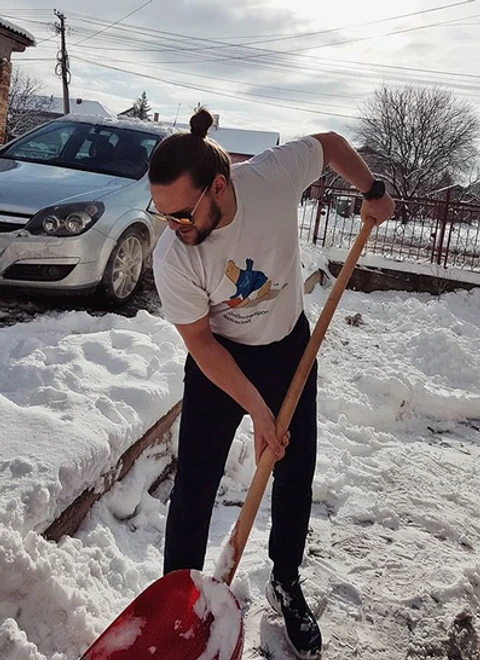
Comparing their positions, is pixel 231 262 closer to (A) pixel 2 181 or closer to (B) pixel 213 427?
(B) pixel 213 427

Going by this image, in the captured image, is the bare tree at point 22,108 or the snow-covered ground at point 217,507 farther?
the bare tree at point 22,108

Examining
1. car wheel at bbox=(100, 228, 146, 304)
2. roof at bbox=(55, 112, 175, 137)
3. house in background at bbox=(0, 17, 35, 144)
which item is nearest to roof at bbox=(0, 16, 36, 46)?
house in background at bbox=(0, 17, 35, 144)

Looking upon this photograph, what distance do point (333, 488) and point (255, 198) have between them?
1.87 m

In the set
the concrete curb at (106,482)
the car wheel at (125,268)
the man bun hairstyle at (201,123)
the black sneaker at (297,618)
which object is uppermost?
the man bun hairstyle at (201,123)

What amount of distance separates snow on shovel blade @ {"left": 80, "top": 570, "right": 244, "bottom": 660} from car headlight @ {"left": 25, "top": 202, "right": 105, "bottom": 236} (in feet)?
10.2

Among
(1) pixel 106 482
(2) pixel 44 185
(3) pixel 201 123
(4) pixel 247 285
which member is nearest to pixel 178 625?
(1) pixel 106 482

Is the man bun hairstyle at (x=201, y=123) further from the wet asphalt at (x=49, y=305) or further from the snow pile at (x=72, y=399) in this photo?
the wet asphalt at (x=49, y=305)

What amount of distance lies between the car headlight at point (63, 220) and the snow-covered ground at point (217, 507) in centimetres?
73

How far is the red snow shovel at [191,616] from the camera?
1.66 meters

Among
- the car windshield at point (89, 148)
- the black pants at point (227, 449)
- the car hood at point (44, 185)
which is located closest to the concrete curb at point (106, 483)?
the black pants at point (227, 449)

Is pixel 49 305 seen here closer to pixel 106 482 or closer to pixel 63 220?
pixel 63 220

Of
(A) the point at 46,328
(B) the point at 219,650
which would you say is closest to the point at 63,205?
(A) the point at 46,328

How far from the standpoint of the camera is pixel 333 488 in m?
3.13

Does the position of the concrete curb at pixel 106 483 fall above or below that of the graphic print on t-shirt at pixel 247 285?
below
